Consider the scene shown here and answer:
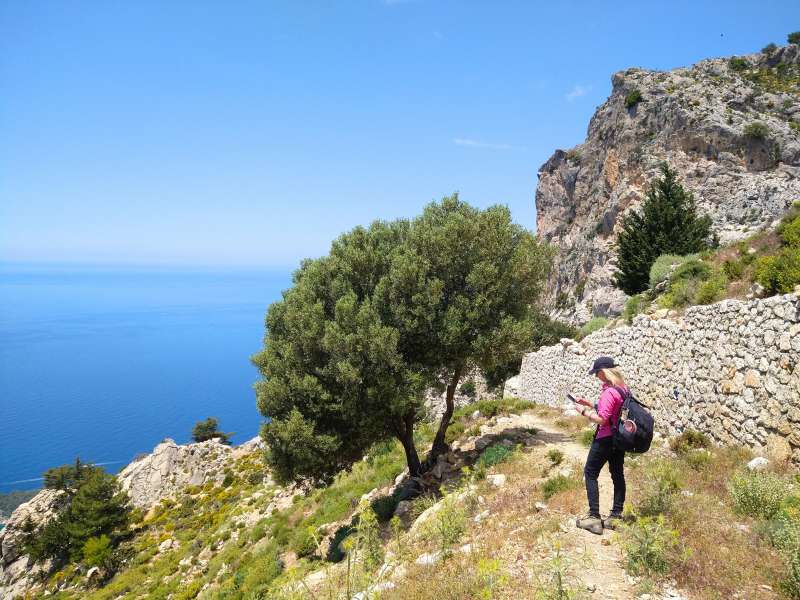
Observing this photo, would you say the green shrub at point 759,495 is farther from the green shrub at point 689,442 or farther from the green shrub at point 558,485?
the green shrub at point 689,442

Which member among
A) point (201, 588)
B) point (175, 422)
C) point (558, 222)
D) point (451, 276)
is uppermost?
point (558, 222)

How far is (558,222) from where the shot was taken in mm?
67562

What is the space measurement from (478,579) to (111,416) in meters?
220

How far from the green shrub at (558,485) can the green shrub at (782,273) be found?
6728 mm

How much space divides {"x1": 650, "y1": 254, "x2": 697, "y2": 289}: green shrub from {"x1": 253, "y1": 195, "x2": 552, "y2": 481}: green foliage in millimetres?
8854

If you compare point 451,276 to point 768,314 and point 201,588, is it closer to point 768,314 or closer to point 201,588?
point 768,314

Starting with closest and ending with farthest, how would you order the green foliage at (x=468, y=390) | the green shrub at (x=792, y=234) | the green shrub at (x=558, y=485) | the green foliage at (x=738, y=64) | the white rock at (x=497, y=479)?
the green shrub at (x=558, y=485) < the white rock at (x=497, y=479) < the green shrub at (x=792, y=234) < the green foliage at (x=468, y=390) < the green foliage at (x=738, y=64)

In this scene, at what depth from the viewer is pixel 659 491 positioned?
643 cm

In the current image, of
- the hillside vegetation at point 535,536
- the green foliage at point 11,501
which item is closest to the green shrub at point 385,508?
the hillside vegetation at point 535,536

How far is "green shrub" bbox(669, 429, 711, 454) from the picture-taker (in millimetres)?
9930

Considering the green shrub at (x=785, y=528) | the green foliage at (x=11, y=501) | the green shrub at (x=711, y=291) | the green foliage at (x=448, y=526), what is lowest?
the green foliage at (x=11, y=501)

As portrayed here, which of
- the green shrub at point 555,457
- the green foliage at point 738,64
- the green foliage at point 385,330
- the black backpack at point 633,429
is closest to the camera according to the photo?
the black backpack at point 633,429

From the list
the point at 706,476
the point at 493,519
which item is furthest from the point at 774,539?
the point at 493,519

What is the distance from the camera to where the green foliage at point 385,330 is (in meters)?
11.8
